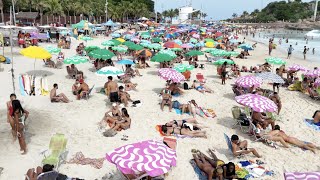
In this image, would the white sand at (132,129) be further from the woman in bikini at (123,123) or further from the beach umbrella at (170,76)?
the beach umbrella at (170,76)

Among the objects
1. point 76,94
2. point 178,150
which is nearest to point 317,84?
point 178,150

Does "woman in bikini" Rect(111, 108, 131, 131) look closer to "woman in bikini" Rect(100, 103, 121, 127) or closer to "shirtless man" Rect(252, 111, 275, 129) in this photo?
"woman in bikini" Rect(100, 103, 121, 127)

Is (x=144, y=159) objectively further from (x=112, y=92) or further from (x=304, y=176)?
(x=112, y=92)

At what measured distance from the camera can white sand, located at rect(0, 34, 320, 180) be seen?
6531 millimetres

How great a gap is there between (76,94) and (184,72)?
A: 17.8 ft

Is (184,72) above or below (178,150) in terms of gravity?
above

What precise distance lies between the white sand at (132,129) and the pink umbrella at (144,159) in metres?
1.44

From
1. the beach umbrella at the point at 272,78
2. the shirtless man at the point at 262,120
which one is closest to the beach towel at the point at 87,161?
the shirtless man at the point at 262,120

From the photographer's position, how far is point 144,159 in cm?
479

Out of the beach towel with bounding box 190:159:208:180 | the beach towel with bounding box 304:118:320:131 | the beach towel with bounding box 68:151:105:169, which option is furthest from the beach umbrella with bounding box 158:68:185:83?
the beach towel with bounding box 68:151:105:169

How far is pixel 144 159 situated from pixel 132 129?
3.83 metres

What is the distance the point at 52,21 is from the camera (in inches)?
1891

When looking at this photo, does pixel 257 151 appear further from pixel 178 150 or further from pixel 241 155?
pixel 178 150

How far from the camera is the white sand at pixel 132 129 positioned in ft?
21.4
